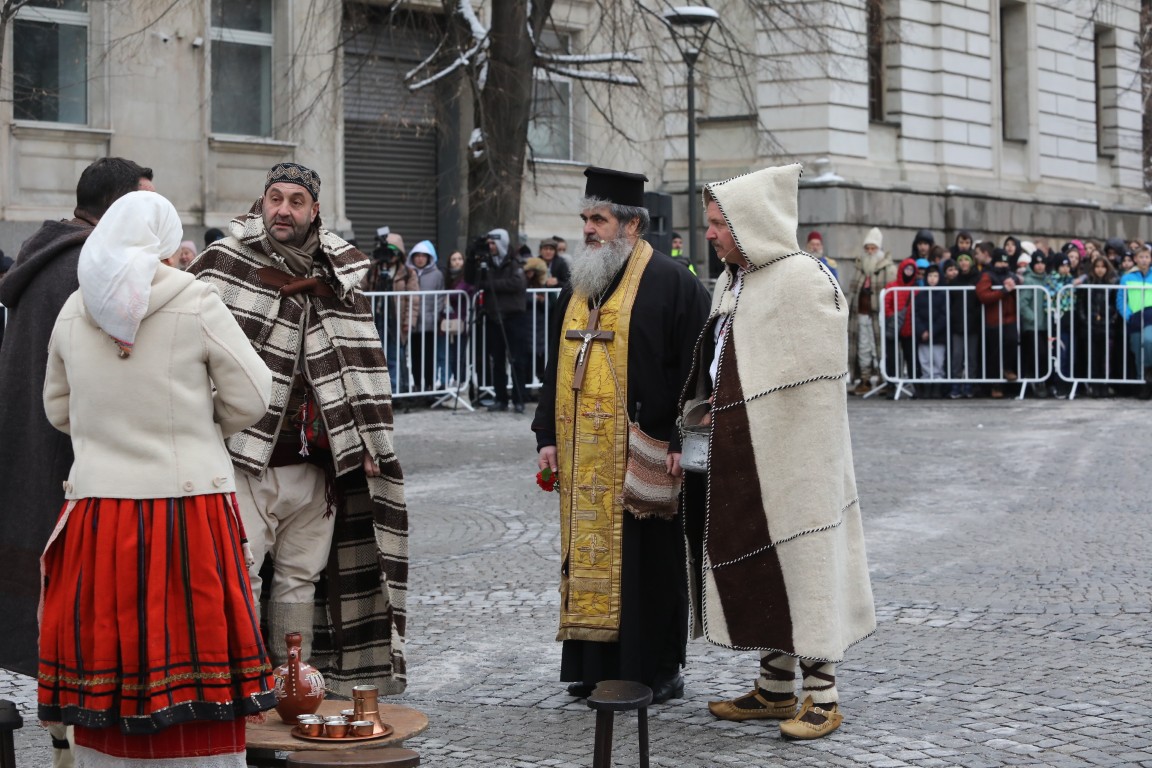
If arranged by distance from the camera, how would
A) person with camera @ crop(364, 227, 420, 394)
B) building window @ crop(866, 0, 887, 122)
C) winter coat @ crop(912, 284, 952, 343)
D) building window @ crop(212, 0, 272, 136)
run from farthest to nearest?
building window @ crop(866, 0, 887, 122), building window @ crop(212, 0, 272, 136), winter coat @ crop(912, 284, 952, 343), person with camera @ crop(364, 227, 420, 394)

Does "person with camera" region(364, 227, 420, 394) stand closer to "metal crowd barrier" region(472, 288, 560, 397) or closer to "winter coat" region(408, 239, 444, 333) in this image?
"winter coat" region(408, 239, 444, 333)

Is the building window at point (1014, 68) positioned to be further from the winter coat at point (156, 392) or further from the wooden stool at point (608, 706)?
the winter coat at point (156, 392)

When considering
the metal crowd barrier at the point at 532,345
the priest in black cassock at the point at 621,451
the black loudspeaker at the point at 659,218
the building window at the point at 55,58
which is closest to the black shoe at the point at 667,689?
the priest in black cassock at the point at 621,451

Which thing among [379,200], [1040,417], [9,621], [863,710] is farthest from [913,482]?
[379,200]

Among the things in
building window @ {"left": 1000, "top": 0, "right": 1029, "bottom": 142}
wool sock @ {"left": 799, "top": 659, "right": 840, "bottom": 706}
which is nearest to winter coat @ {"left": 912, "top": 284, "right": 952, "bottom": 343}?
wool sock @ {"left": 799, "top": 659, "right": 840, "bottom": 706}

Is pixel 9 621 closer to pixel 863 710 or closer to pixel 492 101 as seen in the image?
pixel 863 710

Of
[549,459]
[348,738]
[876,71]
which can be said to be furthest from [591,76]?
[348,738]

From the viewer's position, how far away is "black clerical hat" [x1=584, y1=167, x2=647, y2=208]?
6551 mm

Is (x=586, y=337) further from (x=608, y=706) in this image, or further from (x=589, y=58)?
(x=589, y=58)

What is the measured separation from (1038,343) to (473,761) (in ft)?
47.9

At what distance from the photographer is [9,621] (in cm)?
517

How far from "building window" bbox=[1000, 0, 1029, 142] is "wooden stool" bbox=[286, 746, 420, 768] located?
31.4m

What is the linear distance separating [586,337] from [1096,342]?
13.6 m

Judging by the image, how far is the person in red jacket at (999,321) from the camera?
1884 cm
